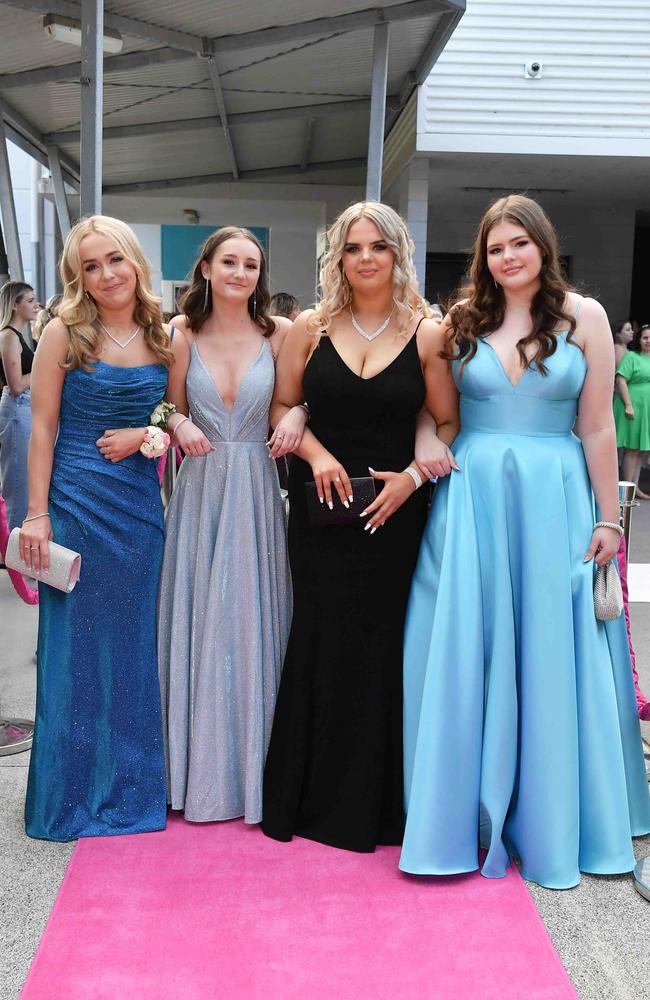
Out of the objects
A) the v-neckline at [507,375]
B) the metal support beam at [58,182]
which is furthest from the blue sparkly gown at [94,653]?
the metal support beam at [58,182]

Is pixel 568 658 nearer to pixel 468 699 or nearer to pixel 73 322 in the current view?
pixel 468 699

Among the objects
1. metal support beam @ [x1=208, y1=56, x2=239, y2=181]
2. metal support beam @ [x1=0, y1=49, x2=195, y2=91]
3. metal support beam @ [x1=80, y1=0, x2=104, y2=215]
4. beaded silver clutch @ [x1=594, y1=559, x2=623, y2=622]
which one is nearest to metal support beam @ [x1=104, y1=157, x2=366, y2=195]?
metal support beam @ [x1=208, y1=56, x2=239, y2=181]

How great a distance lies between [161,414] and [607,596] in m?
1.52

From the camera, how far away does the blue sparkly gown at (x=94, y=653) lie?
10.5 ft

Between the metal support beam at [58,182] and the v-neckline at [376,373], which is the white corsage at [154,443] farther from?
the metal support beam at [58,182]

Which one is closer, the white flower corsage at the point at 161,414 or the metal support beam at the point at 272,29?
the white flower corsage at the point at 161,414

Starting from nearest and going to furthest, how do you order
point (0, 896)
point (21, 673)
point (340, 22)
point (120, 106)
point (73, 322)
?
point (0, 896), point (73, 322), point (21, 673), point (340, 22), point (120, 106)

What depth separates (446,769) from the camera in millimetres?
2943

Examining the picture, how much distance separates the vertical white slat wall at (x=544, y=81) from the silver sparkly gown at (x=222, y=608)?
9429 millimetres

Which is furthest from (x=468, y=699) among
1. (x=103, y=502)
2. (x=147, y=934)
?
(x=103, y=502)

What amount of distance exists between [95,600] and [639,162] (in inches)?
437

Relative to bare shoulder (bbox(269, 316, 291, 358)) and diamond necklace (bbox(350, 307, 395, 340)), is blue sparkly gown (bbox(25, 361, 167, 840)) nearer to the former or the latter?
bare shoulder (bbox(269, 316, 291, 358))

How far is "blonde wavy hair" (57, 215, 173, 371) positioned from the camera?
10.1 ft

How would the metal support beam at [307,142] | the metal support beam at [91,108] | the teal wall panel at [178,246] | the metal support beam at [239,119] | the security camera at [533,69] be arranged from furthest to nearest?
the teal wall panel at [178,246]
the metal support beam at [307,142]
the metal support beam at [239,119]
the security camera at [533,69]
the metal support beam at [91,108]
